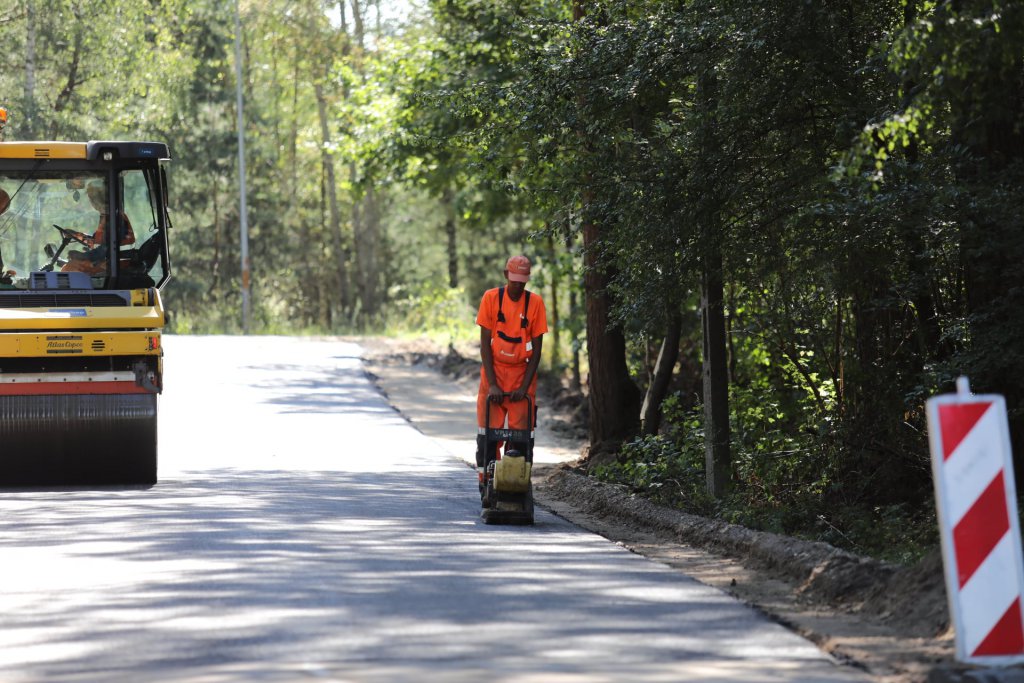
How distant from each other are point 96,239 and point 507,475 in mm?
5902

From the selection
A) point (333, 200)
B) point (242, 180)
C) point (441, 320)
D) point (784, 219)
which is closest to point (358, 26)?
point (242, 180)

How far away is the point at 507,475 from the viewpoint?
1145 cm

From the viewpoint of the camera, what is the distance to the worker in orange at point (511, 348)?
38.3ft

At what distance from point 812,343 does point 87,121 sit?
29.8 metres

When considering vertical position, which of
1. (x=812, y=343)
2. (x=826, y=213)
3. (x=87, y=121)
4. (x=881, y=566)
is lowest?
(x=881, y=566)

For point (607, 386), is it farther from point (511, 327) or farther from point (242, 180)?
point (242, 180)

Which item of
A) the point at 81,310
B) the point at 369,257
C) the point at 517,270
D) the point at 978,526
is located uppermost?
the point at 369,257

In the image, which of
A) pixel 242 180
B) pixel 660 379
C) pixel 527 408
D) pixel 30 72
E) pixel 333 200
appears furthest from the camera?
pixel 333 200

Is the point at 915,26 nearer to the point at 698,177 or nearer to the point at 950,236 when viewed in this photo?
the point at 950,236

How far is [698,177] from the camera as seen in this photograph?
472 inches

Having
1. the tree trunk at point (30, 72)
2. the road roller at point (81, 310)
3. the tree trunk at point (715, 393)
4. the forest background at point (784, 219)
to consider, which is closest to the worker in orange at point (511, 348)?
the forest background at point (784, 219)

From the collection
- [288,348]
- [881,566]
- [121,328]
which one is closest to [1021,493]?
[881,566]

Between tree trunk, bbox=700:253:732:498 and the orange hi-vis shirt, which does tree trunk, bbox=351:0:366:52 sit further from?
the orange hi-vis shirt

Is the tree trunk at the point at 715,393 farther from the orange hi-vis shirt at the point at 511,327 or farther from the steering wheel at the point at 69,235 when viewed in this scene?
the steering wheel at the point at 69,235
